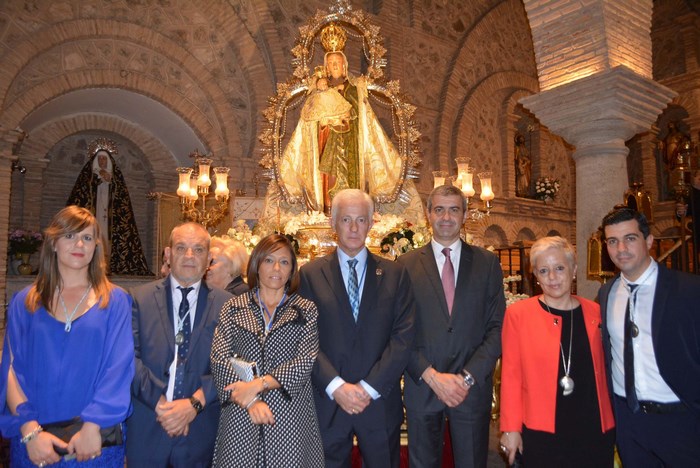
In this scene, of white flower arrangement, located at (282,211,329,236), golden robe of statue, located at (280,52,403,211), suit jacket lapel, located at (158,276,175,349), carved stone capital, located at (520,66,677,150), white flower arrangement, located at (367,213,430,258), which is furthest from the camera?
golden robe of statue, located at (280,52,403,211)

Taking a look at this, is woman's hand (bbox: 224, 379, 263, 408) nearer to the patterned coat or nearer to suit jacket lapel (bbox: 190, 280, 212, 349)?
the patterned coat

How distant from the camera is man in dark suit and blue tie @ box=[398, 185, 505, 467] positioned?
9.21 ft

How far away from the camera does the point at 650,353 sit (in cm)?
249

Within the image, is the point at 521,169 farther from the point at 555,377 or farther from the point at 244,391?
the point at 244,391

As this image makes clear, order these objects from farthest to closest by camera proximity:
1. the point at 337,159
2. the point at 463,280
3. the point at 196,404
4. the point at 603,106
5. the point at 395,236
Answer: the point at 337,159
the point at 395,236
the point at 603,106
the point at 463,280
the point at 196,404

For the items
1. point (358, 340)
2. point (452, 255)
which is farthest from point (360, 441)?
point (452, 255)

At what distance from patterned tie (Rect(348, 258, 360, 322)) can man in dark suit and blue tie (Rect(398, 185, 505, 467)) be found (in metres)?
0.36

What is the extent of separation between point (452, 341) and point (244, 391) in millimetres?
1197

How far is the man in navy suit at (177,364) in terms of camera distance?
8.32 ft

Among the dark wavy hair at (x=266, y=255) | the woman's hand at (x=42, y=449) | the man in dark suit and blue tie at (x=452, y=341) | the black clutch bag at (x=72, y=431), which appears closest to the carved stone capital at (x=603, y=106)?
the man in dark suit and blue tie at (x=452, y=341)

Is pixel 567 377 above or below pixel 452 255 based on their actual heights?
below

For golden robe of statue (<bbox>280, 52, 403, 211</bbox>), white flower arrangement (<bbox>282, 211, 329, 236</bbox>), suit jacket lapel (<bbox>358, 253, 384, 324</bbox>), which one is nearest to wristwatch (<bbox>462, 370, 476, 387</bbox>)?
suit jacket lapel (<bbox>358, 253, 384, 324</bbox>)

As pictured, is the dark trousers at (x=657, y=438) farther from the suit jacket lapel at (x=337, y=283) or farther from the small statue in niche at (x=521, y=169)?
the small statue in niche at (x=521, y=169)

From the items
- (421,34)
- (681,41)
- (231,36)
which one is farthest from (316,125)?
(681,41)
